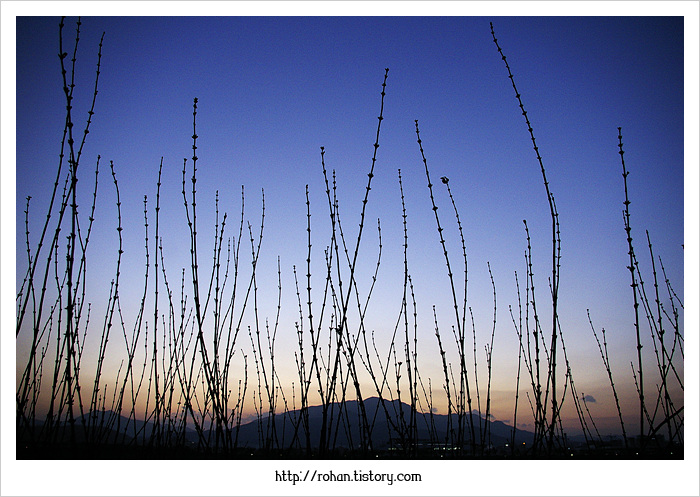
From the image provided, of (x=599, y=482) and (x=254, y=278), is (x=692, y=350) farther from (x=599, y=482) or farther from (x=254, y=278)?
(x=254, y=278)

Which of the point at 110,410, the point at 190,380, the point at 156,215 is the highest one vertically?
the point at 156,215

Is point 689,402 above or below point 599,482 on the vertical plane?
above

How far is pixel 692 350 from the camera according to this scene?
1679 mm

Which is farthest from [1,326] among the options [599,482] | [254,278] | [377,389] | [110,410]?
[599,482]

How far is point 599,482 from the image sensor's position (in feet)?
5.11

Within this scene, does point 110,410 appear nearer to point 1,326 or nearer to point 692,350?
point 1,326
